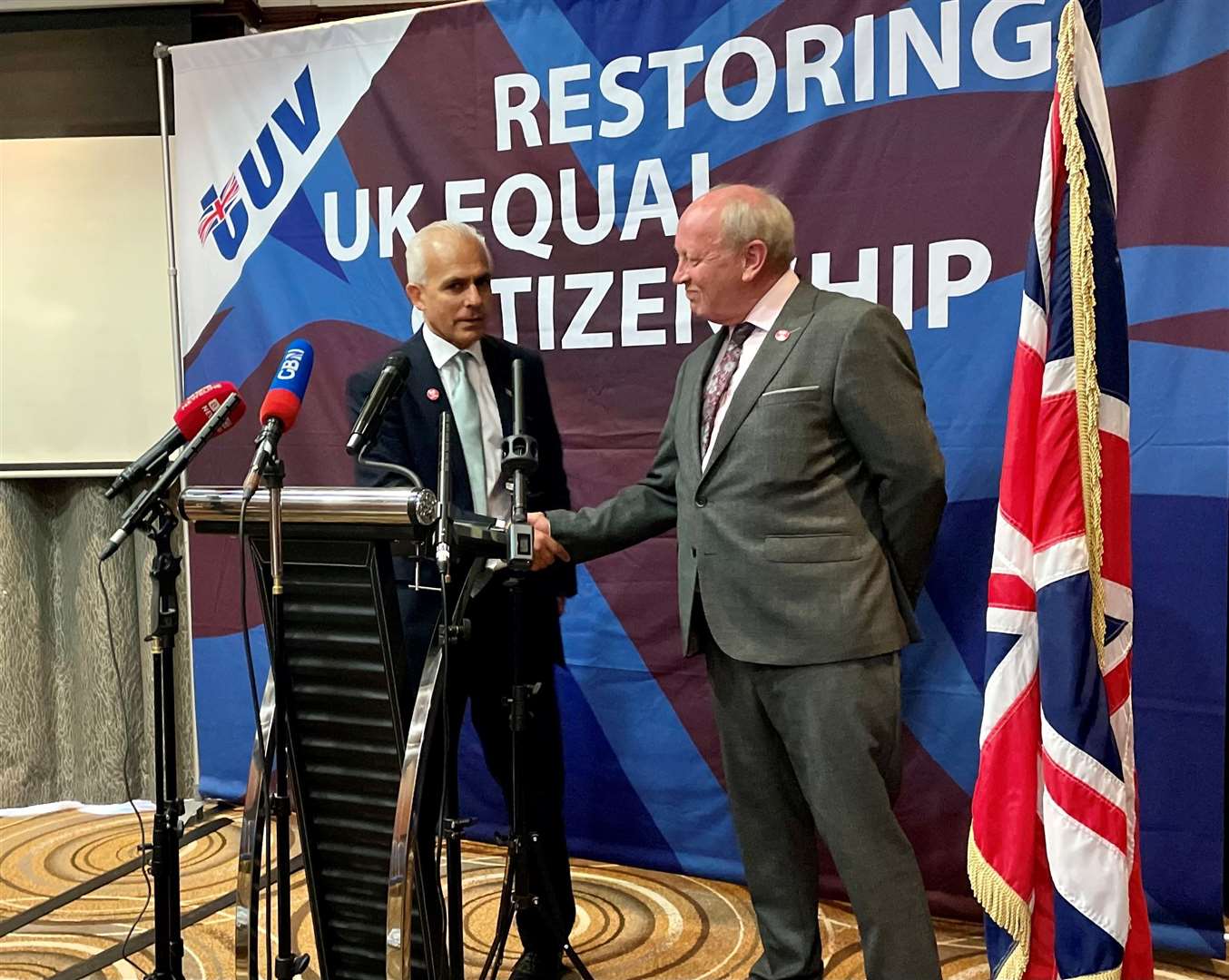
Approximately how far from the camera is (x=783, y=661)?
6.95 feet

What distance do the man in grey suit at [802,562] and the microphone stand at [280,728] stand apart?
890mm

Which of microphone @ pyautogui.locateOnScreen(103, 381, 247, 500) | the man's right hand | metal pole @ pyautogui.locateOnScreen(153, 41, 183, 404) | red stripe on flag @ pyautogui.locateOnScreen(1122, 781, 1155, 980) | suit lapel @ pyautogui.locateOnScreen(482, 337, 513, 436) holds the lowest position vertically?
red stripe on flag @ pyautogui.locateOnScreen(1122, 781, 1155, 980)

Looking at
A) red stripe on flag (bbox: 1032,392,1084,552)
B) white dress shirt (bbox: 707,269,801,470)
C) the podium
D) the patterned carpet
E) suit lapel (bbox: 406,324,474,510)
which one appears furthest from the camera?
the patterned carpet

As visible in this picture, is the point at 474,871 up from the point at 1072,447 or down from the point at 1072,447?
down

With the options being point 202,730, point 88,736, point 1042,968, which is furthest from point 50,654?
point 1042,968

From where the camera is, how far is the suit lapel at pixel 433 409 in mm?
2475

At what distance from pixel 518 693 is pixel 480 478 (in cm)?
59

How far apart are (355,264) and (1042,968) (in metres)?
2.63

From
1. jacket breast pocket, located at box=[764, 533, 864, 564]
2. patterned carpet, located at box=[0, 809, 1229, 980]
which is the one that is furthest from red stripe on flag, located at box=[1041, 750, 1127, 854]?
patterned carpet, located at box=[0, 809, 1229, 980]

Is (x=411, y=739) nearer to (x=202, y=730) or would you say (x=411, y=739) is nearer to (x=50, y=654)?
(x=202, y=730)

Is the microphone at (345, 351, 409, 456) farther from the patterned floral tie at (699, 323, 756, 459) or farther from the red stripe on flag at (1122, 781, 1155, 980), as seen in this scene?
the red stripe on flag at (1122, 781, 1155, 980)

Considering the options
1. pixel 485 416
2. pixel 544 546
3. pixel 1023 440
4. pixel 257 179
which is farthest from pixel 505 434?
pixel 257 179

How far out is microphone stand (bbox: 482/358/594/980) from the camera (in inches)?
74.7

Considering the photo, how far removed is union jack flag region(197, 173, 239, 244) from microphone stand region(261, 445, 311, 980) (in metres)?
2.18
